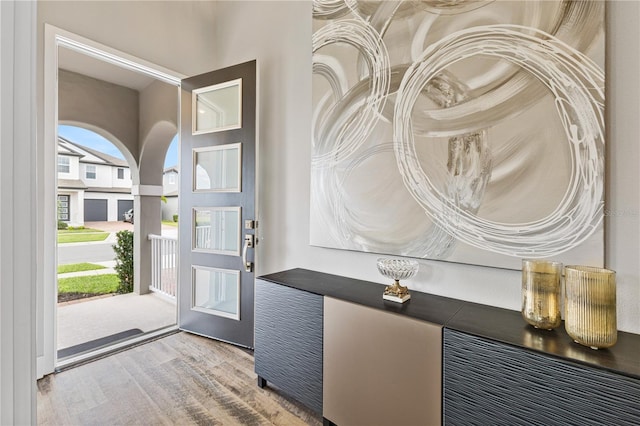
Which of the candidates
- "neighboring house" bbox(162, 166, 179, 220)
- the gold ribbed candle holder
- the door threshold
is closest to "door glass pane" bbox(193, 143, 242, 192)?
the door threshold

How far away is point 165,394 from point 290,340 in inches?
35.0

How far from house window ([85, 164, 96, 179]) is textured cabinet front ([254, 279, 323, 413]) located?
544cm

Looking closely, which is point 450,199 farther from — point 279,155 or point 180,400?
point 180,400

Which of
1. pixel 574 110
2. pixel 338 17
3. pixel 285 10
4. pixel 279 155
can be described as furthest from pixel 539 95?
pixel 285 10

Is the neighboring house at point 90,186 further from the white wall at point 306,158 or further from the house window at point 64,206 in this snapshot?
the white wall at point 306,158

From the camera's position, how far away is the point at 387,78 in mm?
1825

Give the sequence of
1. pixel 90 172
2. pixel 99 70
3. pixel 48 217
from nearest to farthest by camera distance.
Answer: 1. pixel 48 217
2. pixel 99 70
3. pixel 90 172

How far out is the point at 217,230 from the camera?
2748 mm

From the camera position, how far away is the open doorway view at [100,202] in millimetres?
3387

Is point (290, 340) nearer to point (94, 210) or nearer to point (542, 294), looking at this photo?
point (542, 294)

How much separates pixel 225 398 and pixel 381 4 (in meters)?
2.61

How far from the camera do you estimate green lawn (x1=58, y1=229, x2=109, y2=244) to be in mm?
5441

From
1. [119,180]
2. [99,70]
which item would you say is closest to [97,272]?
[119,180]

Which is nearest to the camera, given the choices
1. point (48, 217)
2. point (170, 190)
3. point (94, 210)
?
point (48, 217)
